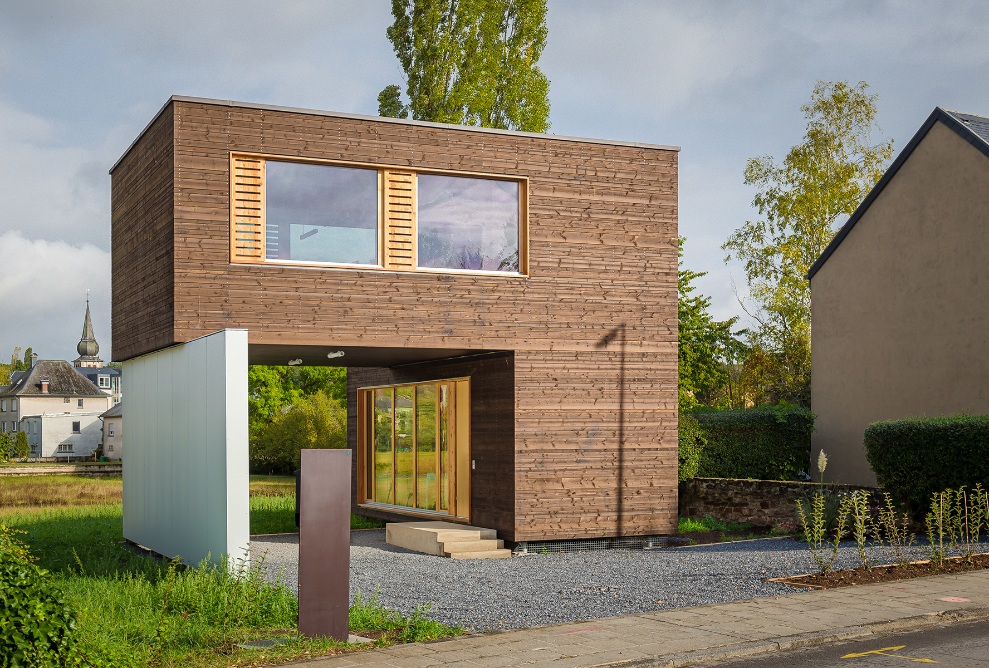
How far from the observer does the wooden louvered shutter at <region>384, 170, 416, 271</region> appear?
47.2 ft

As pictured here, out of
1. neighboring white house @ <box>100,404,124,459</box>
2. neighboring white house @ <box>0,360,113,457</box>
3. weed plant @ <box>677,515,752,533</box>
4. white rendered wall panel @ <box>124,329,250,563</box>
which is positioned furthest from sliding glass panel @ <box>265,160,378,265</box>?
neighboring white house @ <box>0,360,113,457</box>

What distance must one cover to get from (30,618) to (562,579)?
681 centimetres

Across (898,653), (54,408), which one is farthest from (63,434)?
(898,653)

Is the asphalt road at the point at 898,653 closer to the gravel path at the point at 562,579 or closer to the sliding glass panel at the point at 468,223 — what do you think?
the gravel path at the point at 562,579

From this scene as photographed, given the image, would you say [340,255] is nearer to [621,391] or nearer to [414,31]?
[621,391]

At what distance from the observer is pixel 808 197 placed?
32438 millimetres

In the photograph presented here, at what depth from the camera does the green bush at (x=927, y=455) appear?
14273 millimetres

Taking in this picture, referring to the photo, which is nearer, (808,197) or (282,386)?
(808,197)

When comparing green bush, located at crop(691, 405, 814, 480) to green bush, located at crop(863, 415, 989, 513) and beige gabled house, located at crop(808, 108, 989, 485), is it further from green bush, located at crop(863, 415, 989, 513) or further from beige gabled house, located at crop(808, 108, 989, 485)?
green bush, located at crop(863, 415, 989, 513)

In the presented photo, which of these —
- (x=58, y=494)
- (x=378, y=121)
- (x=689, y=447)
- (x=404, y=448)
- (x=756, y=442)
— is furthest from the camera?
(x=58, y=494)

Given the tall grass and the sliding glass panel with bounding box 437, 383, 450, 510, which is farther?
the tall grass

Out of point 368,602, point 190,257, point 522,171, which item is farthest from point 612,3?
point 368,602

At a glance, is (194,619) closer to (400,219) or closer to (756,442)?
A: (400,219)

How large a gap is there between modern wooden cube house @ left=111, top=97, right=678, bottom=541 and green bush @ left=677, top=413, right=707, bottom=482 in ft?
10.4
